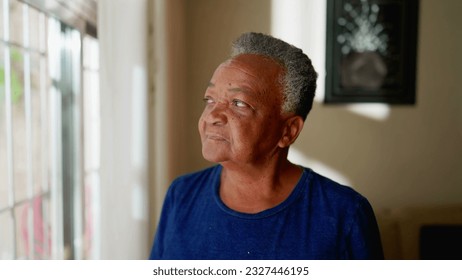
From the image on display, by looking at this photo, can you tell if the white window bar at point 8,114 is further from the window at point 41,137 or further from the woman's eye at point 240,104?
the woman's eye at point 240,104

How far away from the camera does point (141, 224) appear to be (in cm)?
118

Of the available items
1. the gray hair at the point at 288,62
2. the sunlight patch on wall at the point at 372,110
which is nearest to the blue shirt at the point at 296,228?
the gray hair at the point at 288,62

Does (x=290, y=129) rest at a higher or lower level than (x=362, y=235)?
higher

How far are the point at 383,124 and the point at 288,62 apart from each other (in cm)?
67

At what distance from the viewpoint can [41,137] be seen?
1.05m

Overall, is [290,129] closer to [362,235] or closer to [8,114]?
[362,235]

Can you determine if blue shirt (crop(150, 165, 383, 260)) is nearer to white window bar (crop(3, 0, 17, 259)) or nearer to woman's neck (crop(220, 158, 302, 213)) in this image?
woman's neck (crop(220, 158, 302, 213))

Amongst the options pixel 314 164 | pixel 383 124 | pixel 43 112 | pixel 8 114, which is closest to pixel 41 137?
pixel 43 112

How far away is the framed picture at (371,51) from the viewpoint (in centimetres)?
123

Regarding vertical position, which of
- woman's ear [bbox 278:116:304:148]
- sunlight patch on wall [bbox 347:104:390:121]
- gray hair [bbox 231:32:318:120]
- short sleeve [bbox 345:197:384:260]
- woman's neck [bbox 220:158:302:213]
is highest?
gray hair [bbox 231:32:318:120]

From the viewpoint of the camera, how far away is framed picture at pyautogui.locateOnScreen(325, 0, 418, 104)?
4.02ft

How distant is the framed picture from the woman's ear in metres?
0.60

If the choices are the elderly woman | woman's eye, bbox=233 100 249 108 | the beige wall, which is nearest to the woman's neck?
the elderly woman

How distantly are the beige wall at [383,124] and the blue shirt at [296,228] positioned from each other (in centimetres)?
43
